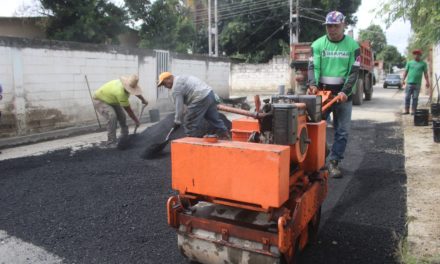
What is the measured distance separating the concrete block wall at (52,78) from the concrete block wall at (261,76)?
14339 mm

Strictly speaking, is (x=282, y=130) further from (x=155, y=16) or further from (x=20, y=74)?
(x=155, y=16)

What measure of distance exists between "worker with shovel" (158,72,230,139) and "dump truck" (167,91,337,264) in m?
2.35

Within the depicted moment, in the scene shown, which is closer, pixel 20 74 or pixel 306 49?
pixel 20 74

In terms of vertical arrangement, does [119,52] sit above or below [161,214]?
above

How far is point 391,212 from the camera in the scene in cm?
359

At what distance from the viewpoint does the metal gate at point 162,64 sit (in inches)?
445

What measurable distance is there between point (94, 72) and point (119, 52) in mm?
1006

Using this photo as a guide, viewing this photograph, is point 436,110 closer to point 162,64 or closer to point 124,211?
point 162,64

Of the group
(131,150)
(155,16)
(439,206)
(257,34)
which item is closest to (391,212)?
(439,206)

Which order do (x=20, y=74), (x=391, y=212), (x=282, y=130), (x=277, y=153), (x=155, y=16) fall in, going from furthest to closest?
(x=155, y=16)
(x=20, y=74)
(x=391, y=212)
(x=282, y=130)
(x=277, y=153)

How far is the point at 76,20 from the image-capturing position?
15.6 metres

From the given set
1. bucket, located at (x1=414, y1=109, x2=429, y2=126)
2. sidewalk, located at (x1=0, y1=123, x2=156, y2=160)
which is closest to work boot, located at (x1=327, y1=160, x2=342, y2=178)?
sidewalk, located at (x1=0, y1=123, x2=156, y2=160)

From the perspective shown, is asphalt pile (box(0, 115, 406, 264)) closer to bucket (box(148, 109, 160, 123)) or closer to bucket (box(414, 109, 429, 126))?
bucket (box(414, 109, 429, 126))

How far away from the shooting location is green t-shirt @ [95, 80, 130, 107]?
667 centimetres
